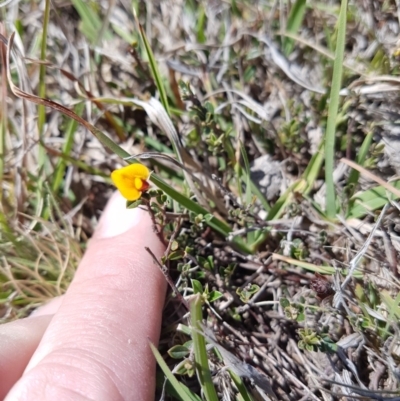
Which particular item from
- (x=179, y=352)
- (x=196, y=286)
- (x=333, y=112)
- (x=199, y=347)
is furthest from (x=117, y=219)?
(x=333, y=112)

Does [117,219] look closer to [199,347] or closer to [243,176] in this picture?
[243,176]

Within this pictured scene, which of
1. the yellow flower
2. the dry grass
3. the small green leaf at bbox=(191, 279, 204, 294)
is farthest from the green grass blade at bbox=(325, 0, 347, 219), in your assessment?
the yellow flower

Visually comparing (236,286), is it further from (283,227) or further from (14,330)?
(14,330)

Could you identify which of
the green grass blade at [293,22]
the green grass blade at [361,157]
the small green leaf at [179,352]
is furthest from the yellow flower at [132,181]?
the green grass blade at [293,22]

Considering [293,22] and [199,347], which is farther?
[293,22]

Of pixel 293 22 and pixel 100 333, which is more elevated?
pixel 293 22

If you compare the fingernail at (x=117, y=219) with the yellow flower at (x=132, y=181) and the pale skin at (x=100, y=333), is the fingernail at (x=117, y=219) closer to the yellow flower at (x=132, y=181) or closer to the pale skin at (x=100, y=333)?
the pale skin at (x=100, y=333)

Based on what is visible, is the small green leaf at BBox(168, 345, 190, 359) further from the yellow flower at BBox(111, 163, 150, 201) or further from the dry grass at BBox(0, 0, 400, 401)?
the yellow flower at BBox(111, 163, 150, 201)
